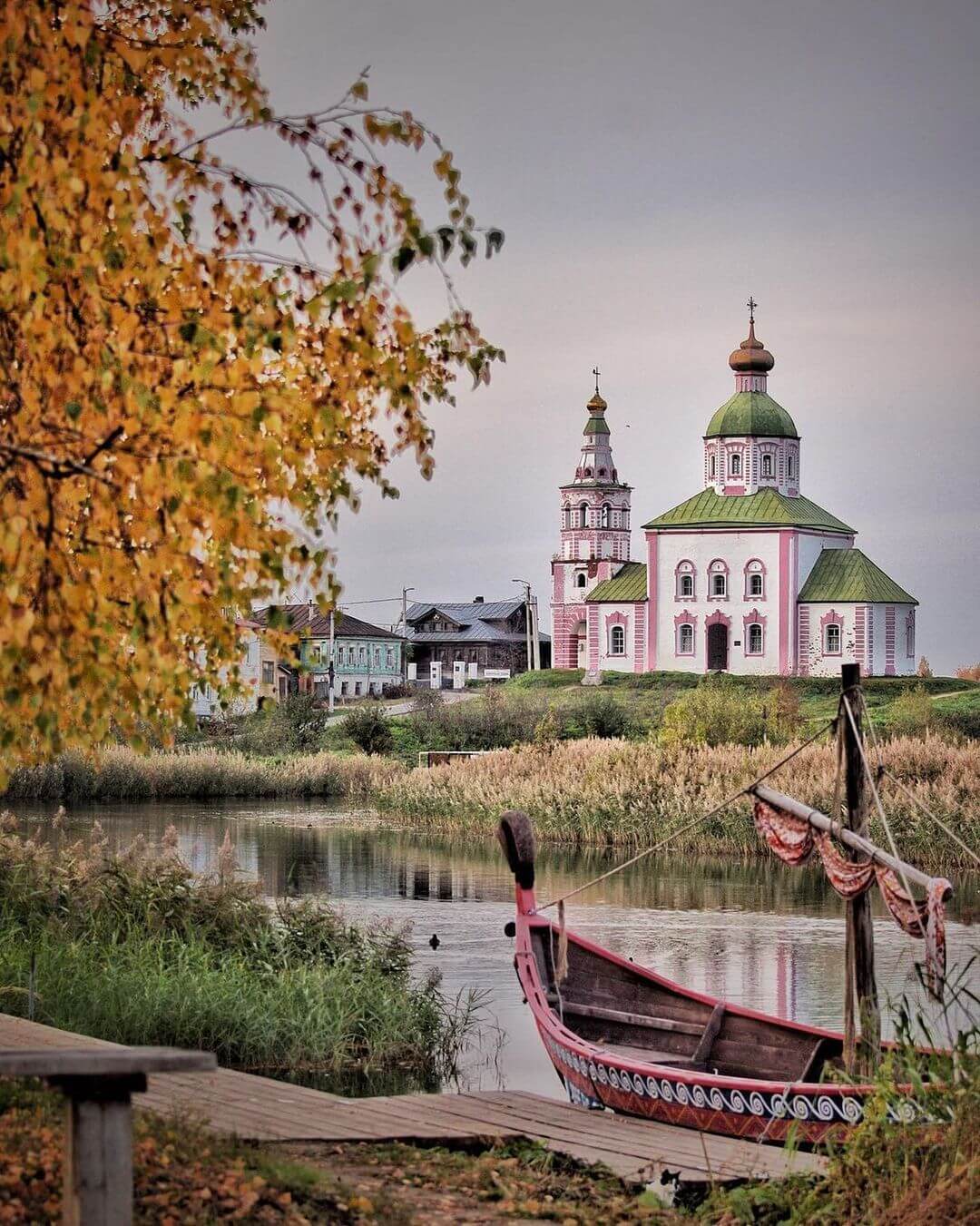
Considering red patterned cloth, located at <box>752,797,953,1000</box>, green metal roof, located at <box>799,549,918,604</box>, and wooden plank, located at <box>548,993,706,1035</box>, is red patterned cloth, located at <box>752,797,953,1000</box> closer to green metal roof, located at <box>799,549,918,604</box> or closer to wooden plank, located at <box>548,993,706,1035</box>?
wooden plank, located at <box>548,993,706,1035</box>

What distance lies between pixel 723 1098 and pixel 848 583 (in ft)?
210

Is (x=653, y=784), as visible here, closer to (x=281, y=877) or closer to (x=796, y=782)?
(x=796, y=782)

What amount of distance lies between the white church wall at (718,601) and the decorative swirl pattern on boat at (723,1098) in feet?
203

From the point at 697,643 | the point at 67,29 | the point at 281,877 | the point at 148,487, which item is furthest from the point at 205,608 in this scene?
the point at 697,643

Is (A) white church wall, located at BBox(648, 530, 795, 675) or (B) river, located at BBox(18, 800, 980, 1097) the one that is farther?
(A) white church wall, located at BBox(648, 530, 795, 675)

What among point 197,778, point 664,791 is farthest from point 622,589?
point 664,791

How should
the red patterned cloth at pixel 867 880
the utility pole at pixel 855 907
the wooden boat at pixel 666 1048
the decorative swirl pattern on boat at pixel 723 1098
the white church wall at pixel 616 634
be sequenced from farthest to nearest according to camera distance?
the white church wall at pixel 616 634 → the utility pole at pixel 855 907 → the wooden boat at pixel 666 1048 → the decorative swirl pattern on boat at pixel 723 1098 → the red patterned cloth at pixel 867 880

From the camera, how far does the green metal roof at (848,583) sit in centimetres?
7106

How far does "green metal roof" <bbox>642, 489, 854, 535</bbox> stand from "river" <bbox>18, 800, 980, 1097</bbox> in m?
40.6

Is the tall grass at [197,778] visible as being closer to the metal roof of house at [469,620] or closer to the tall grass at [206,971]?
the tall grass at [206,971]

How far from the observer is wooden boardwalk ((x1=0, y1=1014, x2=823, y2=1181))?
8.46 meters

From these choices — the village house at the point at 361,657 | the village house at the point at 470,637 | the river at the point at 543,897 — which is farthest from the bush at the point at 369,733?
the village house at the point at 470,637

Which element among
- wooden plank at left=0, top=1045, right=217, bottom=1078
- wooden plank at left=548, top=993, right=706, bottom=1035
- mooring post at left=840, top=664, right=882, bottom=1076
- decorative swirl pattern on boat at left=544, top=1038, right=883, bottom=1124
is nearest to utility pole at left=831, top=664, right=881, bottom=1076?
mooring post at left=840, top=664, right=882, bottom=1076

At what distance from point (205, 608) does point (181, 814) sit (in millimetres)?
30881
